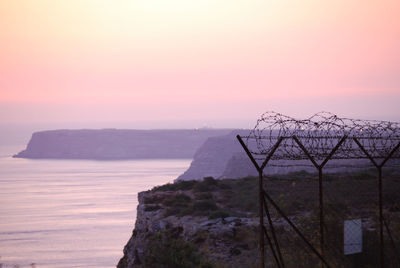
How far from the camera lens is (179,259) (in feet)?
44.5

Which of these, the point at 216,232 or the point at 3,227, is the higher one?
the point at 216,232

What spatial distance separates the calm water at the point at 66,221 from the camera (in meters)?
67.2

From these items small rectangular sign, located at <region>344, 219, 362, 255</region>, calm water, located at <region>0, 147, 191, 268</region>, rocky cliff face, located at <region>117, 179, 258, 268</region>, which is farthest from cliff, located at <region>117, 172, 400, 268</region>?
calm water, located at <region>0, 147, 191, 268</region>

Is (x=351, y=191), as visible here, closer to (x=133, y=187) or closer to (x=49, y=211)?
(x=49, y=211)

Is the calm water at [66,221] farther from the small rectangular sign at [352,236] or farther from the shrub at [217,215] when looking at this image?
the small rectangular sign at [352,236]

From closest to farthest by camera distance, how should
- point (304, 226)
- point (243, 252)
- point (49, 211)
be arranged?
point (304, 226) < point (243, 252) < point (49, 211)

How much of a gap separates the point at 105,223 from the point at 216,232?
76.1 meters

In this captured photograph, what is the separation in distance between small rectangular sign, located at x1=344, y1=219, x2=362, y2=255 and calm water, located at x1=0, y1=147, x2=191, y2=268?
162 ft

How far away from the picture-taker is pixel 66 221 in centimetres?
9794

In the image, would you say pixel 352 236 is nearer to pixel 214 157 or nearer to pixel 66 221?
pixel 66 221

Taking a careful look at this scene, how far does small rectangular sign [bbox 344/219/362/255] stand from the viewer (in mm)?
10920

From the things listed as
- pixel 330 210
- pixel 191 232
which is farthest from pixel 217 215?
pixel 330 210

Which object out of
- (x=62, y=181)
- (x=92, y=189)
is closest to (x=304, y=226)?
(x=92, y=189)

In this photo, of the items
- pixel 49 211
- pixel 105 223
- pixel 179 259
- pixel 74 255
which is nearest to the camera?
pixel 179 259
